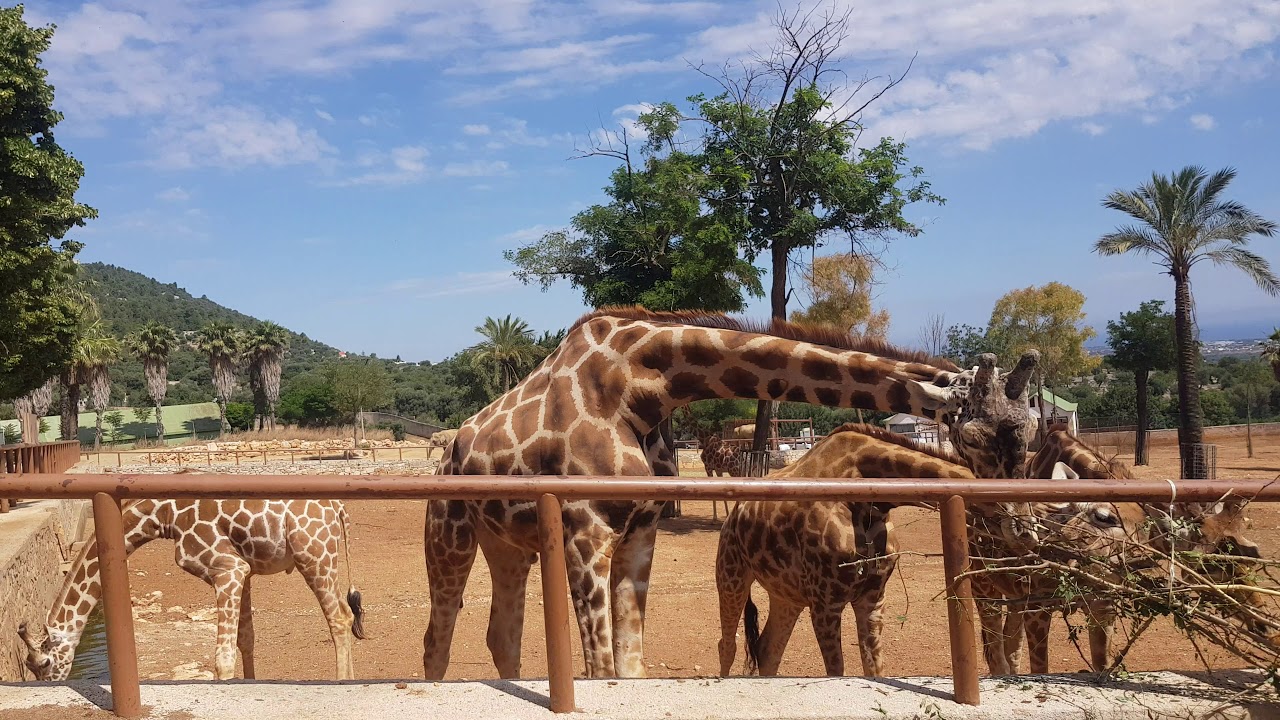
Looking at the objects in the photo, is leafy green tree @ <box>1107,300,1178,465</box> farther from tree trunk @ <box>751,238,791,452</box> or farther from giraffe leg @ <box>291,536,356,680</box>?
giraffe leg @ <box>291,536,356,680</box>

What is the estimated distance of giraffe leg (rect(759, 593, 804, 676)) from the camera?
20.3 ft

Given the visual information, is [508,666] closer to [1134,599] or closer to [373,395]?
[1134,599]

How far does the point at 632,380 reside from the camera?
4301 mm

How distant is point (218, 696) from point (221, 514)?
16.4 feet

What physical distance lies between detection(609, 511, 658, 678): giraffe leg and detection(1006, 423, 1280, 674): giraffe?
171 cm

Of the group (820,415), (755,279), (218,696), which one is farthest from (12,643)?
(820,415)

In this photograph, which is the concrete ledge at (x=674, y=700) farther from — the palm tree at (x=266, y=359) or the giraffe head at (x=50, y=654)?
the palm tree at (x=266, y=359)

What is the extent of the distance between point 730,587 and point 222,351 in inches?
2643

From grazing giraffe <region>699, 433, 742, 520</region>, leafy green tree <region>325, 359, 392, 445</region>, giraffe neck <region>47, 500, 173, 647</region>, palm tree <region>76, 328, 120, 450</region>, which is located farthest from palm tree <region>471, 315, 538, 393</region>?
giraffe neck <region>47, 500, 173, 647</region>

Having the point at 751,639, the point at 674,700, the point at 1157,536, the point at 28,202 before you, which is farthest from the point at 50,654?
the point at 28,202

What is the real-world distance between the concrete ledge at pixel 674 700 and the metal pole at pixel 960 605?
0.07 m

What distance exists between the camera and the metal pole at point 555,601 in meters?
2.93

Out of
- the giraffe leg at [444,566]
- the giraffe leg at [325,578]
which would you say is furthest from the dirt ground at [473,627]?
the giraffe leg at [444,566]

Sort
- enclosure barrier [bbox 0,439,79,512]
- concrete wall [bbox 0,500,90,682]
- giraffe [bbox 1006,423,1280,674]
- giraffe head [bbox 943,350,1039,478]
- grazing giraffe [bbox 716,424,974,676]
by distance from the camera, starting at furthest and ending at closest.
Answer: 1. enclosure barrier [bbox 0,439,79,512]
2. concrete wall [bbox 0,500,90,682]
3. grazing giraffe [bbox 716,424,974,676]
4. giraffe head [bbox 943,350,1039,478]
5. giraffe [bbox 1006,423,1280,674]
